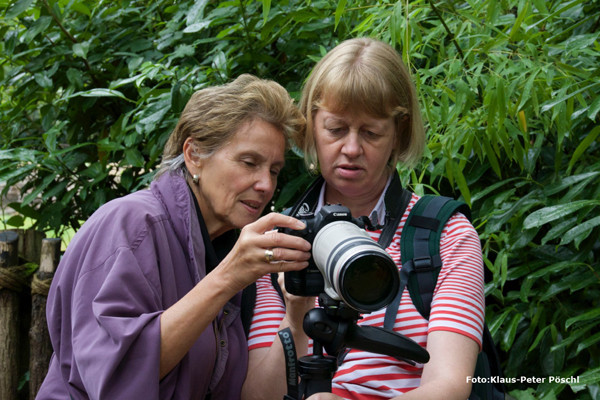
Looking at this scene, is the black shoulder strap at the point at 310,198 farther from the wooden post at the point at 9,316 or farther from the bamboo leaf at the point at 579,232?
the wooden post at the point at 9,316

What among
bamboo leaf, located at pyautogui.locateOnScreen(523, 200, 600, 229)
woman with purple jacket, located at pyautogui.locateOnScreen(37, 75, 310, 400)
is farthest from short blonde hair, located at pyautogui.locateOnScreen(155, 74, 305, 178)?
bamboo leaf, located at pyautogui.locateOnScreen(523, 200, 600, 229)

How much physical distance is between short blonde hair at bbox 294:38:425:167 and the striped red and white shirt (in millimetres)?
371

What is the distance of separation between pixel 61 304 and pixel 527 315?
1838 mm

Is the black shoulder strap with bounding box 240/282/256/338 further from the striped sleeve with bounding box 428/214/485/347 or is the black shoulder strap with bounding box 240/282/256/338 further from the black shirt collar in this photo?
the striped sleeve with bounding box 428/214/485/347

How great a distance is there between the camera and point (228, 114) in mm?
2100

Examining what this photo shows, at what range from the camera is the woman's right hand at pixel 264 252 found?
166 centimetres

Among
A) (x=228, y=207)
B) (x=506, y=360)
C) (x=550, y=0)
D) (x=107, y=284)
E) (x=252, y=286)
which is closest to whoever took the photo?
(x=107, y=284)

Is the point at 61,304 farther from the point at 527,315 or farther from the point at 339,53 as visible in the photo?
the point at 527,315

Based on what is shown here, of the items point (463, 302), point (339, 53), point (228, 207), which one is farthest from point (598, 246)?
point (228, 207)

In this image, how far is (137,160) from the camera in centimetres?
305

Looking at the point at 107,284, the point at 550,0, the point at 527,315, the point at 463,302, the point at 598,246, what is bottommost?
the point at 527,315

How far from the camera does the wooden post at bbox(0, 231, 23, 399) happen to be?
9.71ft

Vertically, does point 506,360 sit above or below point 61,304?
below

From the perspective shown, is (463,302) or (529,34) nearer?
(463,302)
